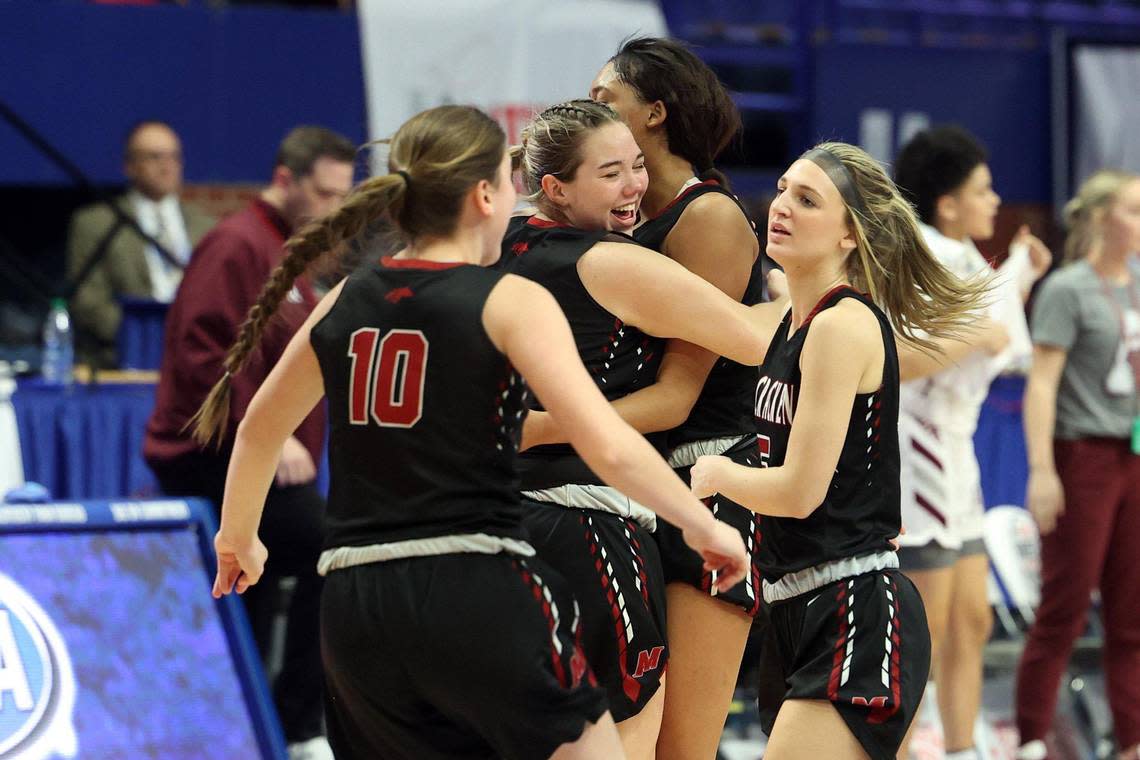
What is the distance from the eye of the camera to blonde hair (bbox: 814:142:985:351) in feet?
9.83

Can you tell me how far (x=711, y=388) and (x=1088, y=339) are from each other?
267 cm

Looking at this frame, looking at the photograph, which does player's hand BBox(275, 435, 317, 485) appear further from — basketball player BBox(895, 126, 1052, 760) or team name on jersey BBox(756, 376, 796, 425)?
team name on jersey BBox(756, 376, 796, 425)

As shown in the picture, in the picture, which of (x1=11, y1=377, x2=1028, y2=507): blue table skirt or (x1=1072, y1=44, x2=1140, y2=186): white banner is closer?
(x1=11, y1=377, x2=1028, y2=507): blue table skirt

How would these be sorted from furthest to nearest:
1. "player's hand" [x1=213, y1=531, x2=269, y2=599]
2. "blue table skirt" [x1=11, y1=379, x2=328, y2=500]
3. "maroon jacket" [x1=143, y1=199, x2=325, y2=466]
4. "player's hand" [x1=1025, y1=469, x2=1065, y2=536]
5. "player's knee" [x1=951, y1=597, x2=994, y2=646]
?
"blue table skirt" [x1=11, y1=379, x2=328, y2=500]
"player's hand" [x1=1025, y1=469, x2=1065, y2=536]
"maroon jacket" [x1=143, y1=199, x2=325, y2=466]
"player's knee" [x1=951, y1=597, x2=994, y2=646]
"player's hand" [x1=213, y1=531, x2=269, y2=599]

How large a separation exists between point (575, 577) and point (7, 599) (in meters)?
1.62

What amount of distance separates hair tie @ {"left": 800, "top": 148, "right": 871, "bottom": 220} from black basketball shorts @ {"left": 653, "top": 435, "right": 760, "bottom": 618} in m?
0.56

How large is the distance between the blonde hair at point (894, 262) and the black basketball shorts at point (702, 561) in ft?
1.33

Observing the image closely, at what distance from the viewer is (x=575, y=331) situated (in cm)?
301

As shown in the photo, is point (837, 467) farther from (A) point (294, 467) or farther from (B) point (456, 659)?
(A) point (294, 467)

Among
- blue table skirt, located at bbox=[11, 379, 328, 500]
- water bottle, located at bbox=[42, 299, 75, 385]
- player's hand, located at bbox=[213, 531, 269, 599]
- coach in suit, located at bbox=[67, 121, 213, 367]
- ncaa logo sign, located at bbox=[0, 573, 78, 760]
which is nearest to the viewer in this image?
player's hand, located at bbox=[213, 531, 269, 599]

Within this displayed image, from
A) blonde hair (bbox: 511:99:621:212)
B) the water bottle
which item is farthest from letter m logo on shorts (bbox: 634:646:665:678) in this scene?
the water bottle

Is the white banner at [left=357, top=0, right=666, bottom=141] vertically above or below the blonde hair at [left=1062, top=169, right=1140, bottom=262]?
above

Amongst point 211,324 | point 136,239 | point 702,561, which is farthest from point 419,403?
point 136,239

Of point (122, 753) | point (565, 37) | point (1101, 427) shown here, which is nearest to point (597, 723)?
point (122, 753)
